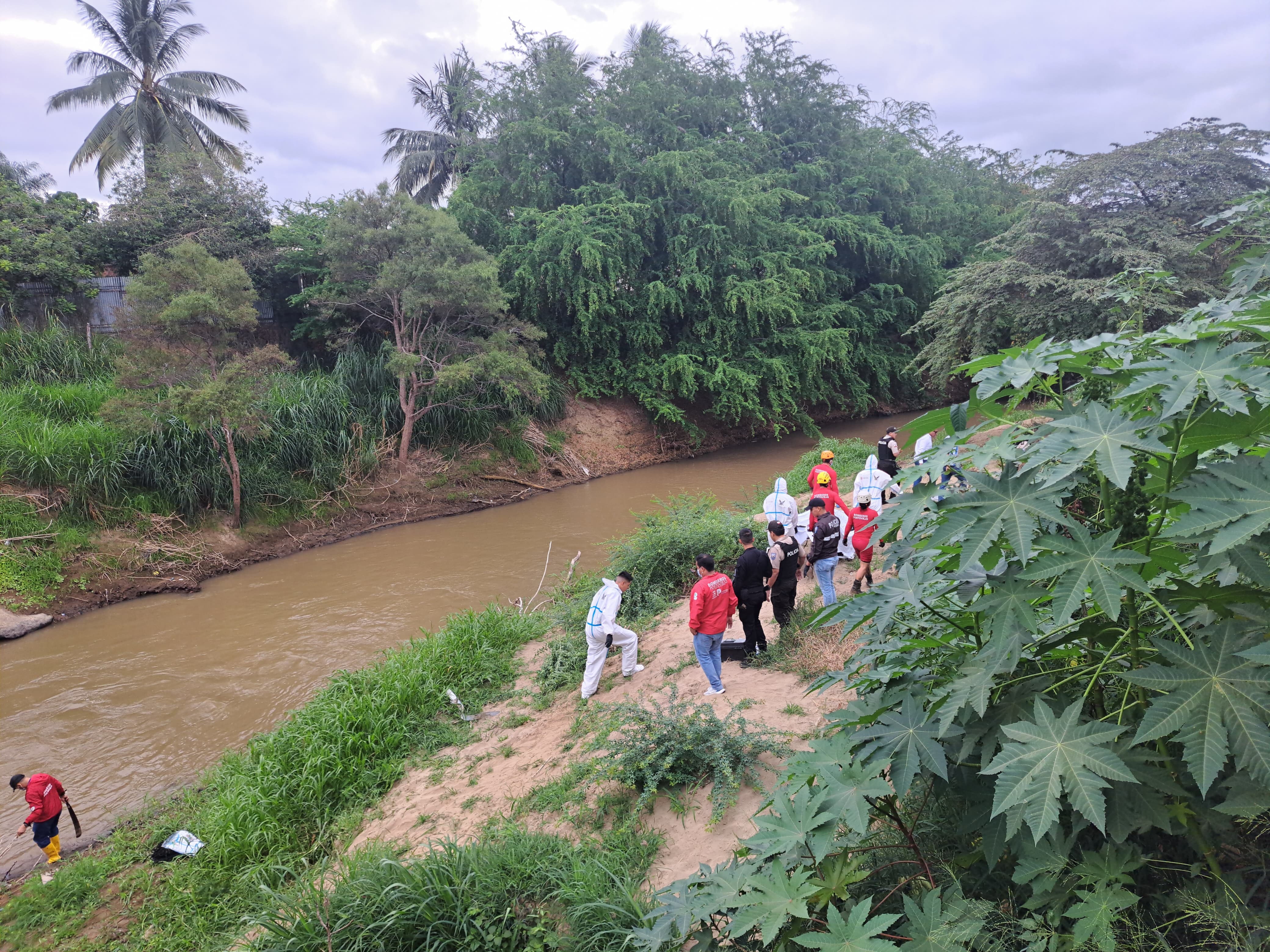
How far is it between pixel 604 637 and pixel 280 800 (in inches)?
126

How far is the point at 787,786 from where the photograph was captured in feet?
8.46

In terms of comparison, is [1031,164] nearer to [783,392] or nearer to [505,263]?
[783,392]

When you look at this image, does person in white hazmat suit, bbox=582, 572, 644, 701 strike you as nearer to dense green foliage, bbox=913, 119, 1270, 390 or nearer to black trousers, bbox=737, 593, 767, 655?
black trousers, bbox=737, 593, 767, 655

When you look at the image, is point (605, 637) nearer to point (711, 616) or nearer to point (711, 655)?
point (711, 655)

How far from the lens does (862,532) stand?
6754mm

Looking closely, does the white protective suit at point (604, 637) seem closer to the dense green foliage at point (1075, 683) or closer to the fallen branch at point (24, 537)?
the dense green foliage at point (1075, 683)

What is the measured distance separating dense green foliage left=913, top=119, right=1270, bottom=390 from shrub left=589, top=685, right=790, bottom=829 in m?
13.2

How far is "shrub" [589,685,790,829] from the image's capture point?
459cm

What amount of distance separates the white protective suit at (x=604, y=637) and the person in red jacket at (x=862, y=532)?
95.2 inches

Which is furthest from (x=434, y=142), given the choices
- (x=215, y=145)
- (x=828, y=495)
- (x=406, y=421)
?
(x=828, y=495)

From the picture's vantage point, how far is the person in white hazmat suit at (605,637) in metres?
6.90

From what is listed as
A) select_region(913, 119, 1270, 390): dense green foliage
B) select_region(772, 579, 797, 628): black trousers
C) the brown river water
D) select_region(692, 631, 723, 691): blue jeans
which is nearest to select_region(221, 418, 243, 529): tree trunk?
the brown river water

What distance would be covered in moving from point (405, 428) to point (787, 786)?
15008mm

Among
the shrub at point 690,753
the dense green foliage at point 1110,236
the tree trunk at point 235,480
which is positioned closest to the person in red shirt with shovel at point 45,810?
the shrub at point 690,753
